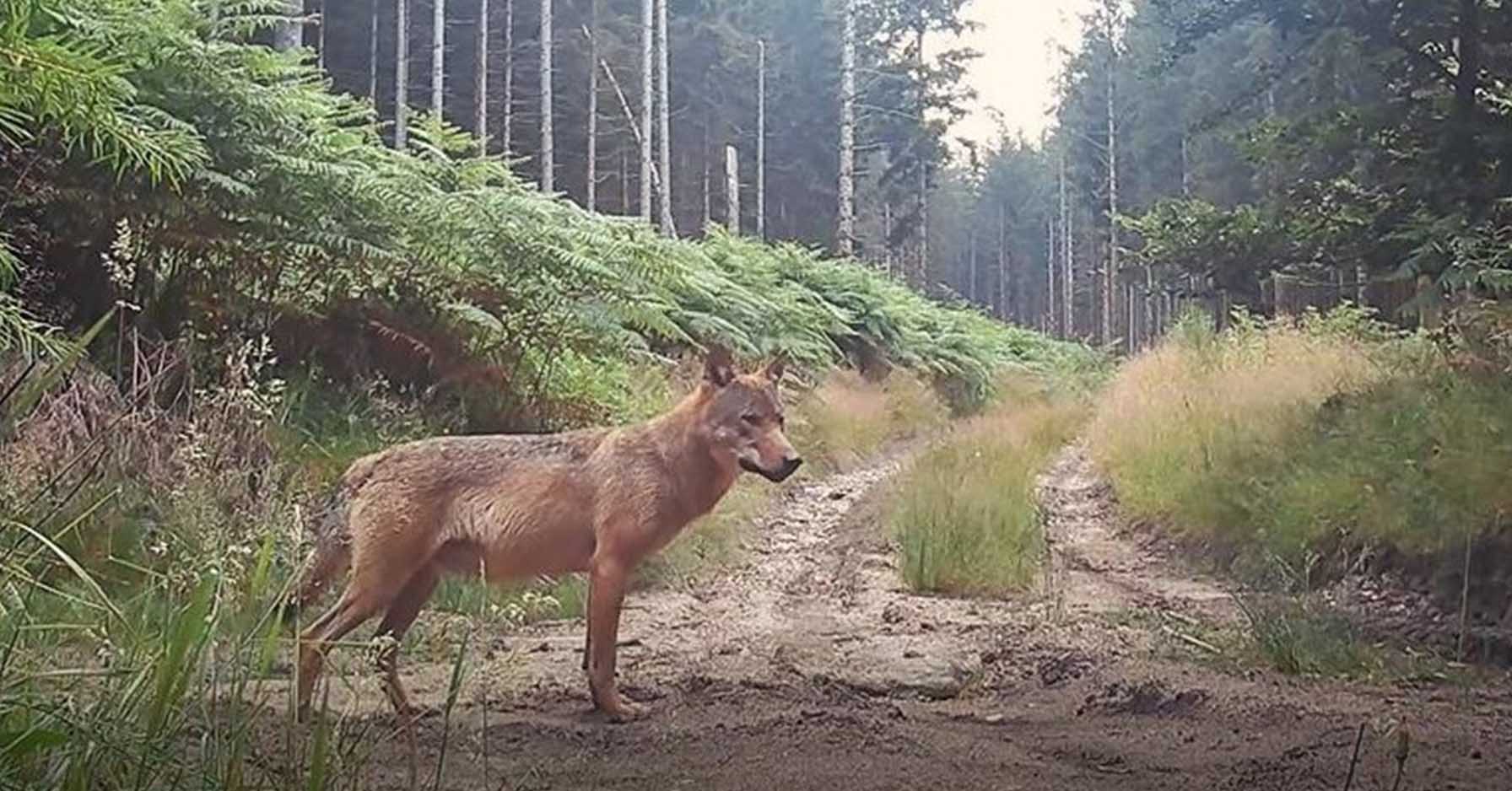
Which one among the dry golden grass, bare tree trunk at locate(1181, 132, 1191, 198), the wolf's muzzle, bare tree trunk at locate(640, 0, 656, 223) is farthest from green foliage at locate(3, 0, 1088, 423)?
bare tree trunk at locate(1181, 132, 1191, 198)

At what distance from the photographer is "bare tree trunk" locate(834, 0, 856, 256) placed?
2744 centimetres

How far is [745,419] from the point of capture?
4.94 meters

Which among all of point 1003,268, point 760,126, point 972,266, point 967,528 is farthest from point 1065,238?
point 967,528

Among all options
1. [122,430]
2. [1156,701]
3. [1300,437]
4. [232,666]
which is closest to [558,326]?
[122,430]

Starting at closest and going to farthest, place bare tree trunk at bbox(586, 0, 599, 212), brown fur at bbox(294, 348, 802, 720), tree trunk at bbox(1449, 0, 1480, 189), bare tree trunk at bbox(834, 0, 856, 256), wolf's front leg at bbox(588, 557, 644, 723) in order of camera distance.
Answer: wolf's front leg at bbox(588, 557, 644, 723), brown fur at bbox(294, 348, 802, 720), tree trunk at bbox(1449, 0, 1480, 189), bare tree trunk at bbox(834, 0, 856, 256), bare tree trunk at bbox(586, 0, 599, 212)

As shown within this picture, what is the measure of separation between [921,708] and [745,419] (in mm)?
1170

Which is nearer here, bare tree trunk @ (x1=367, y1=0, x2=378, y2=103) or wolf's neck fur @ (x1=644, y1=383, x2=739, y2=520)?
wolf's neck fur @ (x1=644, y1=383, x2=739, y2=520)

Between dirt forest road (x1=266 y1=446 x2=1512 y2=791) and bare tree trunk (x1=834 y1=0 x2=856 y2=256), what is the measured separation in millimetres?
19974

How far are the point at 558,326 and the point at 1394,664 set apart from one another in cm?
566

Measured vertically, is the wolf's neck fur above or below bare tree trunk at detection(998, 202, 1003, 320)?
below

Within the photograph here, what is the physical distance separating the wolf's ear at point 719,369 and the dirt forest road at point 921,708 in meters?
1.11

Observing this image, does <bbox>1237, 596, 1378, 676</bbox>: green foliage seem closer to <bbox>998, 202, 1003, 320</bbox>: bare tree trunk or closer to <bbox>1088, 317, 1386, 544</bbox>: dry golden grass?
<bbox>1088, 317, 1386, 544</bbox>: dry golden grass

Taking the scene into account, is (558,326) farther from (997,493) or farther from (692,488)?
(692,488)

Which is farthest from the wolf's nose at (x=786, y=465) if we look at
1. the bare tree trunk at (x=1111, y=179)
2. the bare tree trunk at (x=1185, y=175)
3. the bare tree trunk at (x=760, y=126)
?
the bare tree trunk at (x=1111, y=179)
